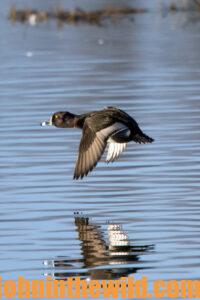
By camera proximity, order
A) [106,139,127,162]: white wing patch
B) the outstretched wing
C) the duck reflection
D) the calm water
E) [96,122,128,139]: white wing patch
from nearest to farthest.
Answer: the duck reflection, the calm water, the outstretched wing, [96,122,128,139]: white wing patch, [106,139,127,162]: white wing patch

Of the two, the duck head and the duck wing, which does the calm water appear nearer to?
the duck wing

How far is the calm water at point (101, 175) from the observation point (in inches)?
326

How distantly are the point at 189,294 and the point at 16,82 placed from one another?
40.9 ft

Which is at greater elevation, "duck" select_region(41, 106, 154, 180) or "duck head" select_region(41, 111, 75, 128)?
"duck head" select_region(41, 111, 75, 128)

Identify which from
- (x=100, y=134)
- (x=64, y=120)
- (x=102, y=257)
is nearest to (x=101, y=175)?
(x=64, y=120)

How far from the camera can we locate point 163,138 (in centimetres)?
1338

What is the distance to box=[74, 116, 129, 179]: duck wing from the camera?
10.3m

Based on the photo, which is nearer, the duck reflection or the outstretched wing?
the duck reflection

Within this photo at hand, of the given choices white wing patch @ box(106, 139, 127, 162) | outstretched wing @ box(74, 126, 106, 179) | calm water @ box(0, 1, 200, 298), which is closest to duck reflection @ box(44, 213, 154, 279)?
calm water @ box(0, 1, 200, 298)

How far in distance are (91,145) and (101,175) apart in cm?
102

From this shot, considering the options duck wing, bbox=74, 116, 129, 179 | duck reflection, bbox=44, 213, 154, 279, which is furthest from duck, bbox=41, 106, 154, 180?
duck reflection, bbox=44, 213, 154, 279

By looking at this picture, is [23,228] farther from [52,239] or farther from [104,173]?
[104,173]

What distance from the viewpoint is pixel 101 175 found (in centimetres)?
1146

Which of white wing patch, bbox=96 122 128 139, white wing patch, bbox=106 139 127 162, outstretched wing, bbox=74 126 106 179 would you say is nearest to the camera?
outstretched wing, bbox=74 126 106 179
